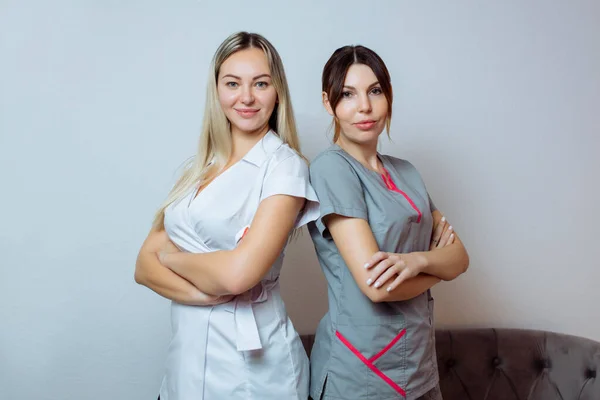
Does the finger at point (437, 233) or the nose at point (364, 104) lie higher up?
the nose at point (364, 104)

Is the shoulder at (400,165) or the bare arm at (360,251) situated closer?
the bare arm at (360,251)

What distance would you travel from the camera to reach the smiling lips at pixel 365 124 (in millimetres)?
1801

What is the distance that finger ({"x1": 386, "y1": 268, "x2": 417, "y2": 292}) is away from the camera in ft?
5.39

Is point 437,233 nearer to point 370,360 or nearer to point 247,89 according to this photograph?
point 370,360

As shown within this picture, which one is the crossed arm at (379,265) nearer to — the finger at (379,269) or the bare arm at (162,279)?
the finger at (379,269)

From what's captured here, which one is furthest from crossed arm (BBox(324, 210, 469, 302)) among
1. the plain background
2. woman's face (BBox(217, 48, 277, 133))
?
the plain background

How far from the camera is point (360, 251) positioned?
1.65 metres

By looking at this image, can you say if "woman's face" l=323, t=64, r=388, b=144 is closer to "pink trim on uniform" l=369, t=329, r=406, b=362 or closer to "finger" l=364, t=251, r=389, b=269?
"finger" l=364, t=251, r=389, b=269

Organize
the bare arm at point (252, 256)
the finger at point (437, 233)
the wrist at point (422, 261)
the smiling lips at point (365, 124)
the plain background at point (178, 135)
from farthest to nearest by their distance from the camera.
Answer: the plain background at point (178, 135)
the finger at point (437, 233)
the smiling lips at point (365, 124)
the wrist at point (422, 261)
the bare arm at point (252, 256)

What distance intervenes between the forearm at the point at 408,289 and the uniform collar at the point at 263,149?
451 millimetres

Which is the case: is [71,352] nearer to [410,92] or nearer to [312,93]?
[312,93]

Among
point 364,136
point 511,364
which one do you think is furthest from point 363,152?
point 511,364

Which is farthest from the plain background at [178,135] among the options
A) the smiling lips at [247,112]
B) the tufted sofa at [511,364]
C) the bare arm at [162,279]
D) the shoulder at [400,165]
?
the smiling lips at [247,112]

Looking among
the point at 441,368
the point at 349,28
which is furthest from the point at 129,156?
the point at 441,368
